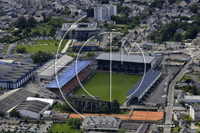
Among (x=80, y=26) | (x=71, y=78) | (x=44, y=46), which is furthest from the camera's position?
(x=80, y=26)

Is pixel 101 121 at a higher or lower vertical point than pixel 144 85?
lower

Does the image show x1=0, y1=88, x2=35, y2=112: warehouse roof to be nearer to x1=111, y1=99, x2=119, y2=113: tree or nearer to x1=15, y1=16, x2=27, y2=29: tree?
x1=111, y1=99, x2=119, y2=113: tree

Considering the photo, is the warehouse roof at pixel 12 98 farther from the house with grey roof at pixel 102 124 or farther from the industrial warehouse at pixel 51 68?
the house with grey roof at pixel 102 124

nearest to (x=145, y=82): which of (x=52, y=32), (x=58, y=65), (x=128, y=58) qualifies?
(x=128, y=58)

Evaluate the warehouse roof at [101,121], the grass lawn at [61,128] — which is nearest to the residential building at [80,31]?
the grass lawn at [61,128]

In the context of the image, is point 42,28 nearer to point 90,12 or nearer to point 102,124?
point 90,12

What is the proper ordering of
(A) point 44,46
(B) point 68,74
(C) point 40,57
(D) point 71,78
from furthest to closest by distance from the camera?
(A) point 44,46 → (C) point 40,57 → (B) point 68,74 → (D) point 71,78

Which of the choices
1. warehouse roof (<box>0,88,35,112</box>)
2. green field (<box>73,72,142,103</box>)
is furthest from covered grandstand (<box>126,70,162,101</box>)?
warehouse roof (<box>0,88,35,112</box>)
